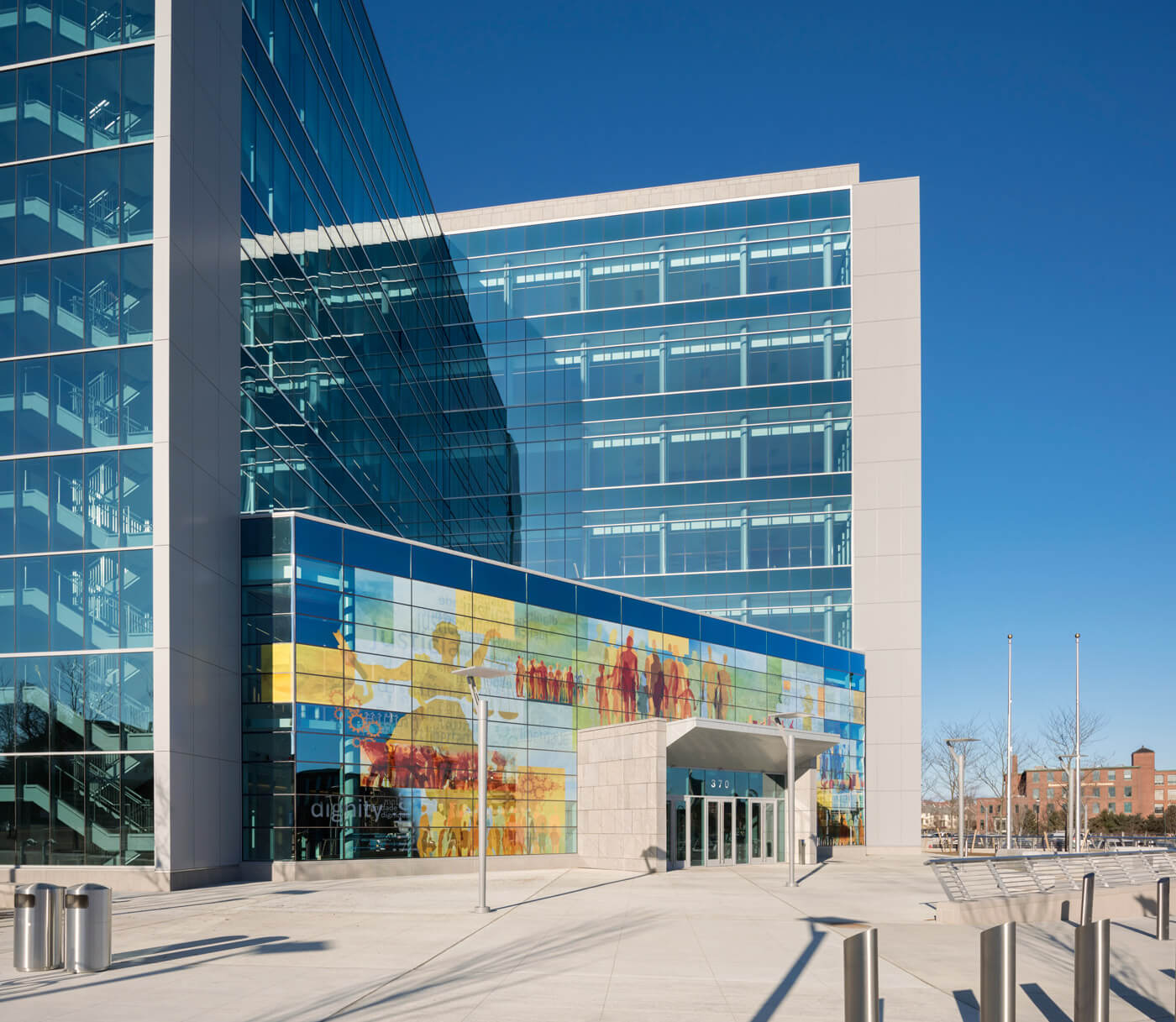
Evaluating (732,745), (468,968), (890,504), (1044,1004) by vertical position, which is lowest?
(732,745)

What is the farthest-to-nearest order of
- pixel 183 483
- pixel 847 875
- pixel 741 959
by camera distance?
pixel 847 875 → pixel 183 483 → pixel 741 959

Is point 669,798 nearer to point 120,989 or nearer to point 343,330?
point 343,330

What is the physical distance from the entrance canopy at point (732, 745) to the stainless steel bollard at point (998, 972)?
2991 centimetres

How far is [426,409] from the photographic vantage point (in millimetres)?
64125

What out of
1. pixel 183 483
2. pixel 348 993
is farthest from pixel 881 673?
pixel 348 993

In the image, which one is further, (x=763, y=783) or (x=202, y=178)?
(x=763, y=783)

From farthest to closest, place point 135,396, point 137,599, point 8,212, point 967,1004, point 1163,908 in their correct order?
point 8,212 < point 135,396 < point 137,599 < point 1163,908 < point 967,1004

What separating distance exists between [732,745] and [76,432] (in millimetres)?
25037

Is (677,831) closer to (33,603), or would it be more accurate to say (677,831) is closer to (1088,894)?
(1088,894)

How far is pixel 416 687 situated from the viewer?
1446 inches

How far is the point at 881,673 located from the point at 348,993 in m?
53.6

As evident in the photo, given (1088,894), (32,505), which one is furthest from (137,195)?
(1088,894)

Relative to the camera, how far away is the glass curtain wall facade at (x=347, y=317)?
120 feet

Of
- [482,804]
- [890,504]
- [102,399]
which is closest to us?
[482,804]
